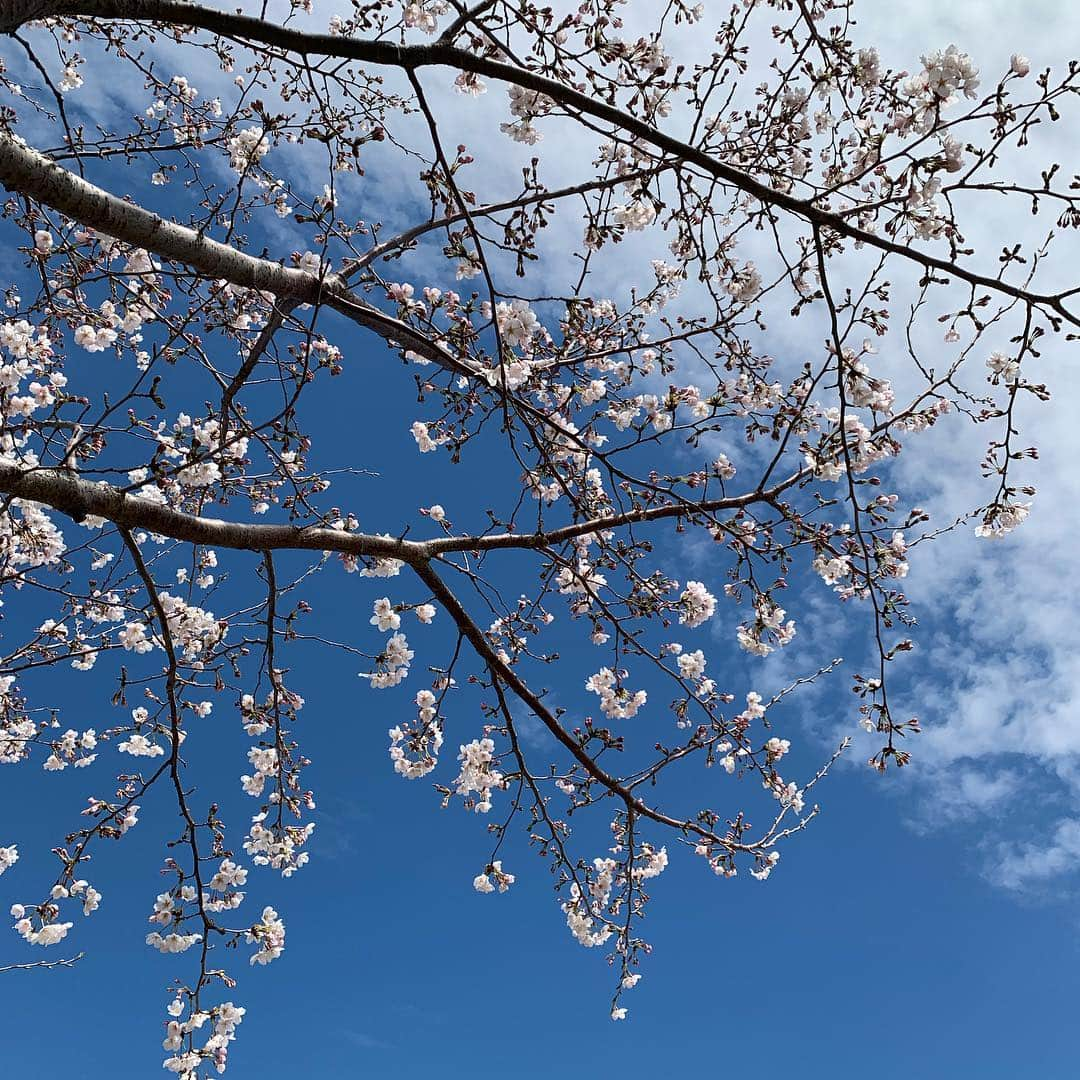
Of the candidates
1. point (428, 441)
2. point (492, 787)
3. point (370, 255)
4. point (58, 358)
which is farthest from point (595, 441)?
point (58, 358)

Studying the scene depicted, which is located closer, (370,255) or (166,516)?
(166,516)

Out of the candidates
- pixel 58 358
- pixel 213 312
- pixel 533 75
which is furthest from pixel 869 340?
pixel 58 358

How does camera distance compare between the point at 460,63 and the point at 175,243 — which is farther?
the point at 175,243

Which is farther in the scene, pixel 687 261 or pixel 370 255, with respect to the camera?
pixel 370 255

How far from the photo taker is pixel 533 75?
9.89 ft

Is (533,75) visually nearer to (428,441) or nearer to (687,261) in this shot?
(687,261)

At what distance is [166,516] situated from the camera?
12.6 ft

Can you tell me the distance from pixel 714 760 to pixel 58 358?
476cm

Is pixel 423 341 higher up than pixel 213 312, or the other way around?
pixel 213 312

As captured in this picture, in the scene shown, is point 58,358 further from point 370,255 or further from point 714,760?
point 714,760

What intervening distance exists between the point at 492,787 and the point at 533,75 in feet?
12.7

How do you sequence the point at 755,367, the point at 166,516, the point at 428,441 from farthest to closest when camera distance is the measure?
the point at 428,441 → the point at 755,367 → the point at 166,516

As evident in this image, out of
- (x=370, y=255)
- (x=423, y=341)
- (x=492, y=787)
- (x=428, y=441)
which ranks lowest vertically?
(x=492, y=787)

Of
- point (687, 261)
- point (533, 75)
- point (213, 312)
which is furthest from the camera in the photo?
point (213, 312)
